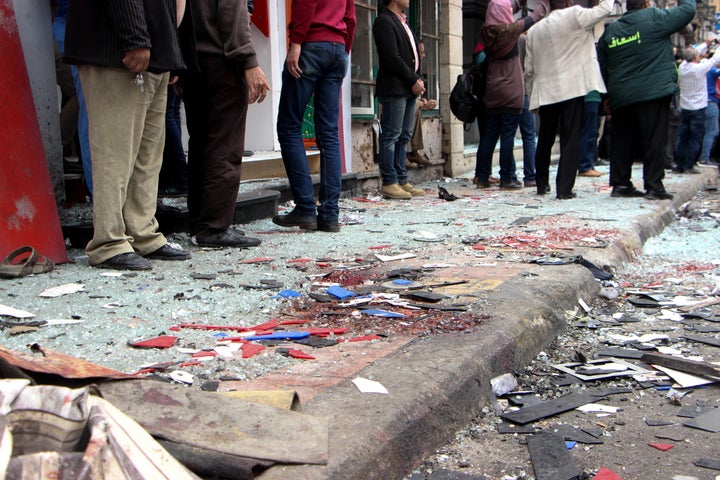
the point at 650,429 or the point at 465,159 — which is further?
the point at 465,159

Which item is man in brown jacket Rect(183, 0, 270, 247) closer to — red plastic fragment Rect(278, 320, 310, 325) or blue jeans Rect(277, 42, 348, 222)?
blue jeans Rect(277, 42, 348, 222)

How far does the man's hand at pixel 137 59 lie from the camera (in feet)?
12.3

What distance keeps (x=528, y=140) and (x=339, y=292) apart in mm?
6252

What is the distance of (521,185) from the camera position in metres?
9.31

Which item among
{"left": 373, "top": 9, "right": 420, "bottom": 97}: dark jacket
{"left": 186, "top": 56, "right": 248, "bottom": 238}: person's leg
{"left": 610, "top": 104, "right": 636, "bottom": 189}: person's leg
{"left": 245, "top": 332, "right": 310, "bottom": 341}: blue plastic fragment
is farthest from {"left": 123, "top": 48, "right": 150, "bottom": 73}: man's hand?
{"left": 610, "top": 104, "right": 636, "bottom": 189}: person's leg

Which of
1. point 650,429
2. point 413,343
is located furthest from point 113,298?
point 650,429

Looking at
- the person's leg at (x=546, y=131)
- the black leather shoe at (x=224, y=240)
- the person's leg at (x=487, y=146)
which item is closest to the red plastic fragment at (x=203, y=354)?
the black leather shoe at (x=224, y=240)

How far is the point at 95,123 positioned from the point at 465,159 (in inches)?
345

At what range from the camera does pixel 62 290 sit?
354 cm

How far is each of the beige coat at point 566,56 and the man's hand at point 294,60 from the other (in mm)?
3456

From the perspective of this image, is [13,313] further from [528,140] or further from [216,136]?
[528,140]

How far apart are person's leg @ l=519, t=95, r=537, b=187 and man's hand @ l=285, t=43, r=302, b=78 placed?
4.64 m

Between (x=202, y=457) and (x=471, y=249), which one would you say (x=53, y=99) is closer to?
(x=471, y=249)

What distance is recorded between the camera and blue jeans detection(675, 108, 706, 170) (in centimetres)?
1242
